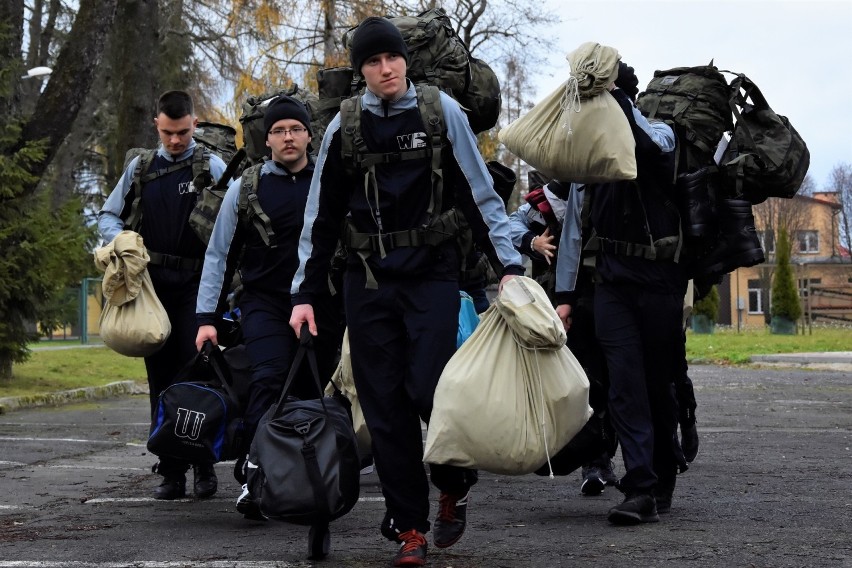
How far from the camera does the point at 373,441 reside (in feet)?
18.3

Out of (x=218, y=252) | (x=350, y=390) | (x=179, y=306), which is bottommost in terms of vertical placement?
(x=350, y=390)

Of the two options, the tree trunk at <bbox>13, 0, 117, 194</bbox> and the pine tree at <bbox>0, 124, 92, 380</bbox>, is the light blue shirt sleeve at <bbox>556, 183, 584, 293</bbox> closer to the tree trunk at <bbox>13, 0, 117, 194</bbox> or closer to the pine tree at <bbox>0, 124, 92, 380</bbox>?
the pine tree at <bbox>0, 124, 92, 380</bbox>

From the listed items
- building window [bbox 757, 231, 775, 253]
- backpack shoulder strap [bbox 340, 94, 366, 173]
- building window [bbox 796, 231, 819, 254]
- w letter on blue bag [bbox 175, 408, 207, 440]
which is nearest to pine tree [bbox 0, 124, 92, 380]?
w letter on blue bag [bbox 175, 408, 207, 440]

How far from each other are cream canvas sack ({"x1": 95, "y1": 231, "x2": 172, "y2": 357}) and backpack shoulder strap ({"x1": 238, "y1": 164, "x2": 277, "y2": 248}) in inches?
40.0

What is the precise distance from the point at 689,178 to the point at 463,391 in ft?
6.66

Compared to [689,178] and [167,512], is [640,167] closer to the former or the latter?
[689,178]

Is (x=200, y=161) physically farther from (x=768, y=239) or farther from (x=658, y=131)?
(x=768, y=239)

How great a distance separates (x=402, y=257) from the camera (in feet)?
17.7

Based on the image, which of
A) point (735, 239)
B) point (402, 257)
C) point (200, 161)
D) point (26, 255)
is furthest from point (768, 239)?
point (402, 257)

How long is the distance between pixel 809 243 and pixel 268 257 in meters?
91.2

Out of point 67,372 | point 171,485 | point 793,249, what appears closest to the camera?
point 171,485

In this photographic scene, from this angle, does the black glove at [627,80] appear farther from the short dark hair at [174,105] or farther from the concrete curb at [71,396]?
the concrete curb at [71,396]

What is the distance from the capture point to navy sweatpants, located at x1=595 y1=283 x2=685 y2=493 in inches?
260

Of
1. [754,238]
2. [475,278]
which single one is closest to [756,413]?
[475,278]
